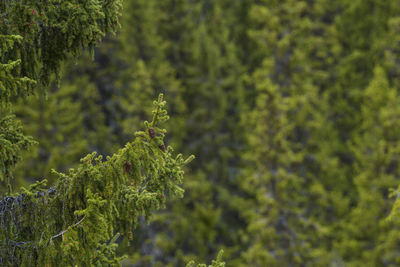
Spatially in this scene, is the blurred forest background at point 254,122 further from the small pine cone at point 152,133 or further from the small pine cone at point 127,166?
the small pine cone at point 152,133

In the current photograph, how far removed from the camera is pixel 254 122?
19.8 metres

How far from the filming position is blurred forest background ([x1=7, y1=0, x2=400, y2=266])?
60.0ft

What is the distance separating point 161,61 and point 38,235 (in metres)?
18.9

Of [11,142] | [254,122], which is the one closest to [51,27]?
[11,142]

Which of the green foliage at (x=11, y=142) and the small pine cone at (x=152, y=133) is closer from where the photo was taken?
the small pine cone at (x=152, y=133)

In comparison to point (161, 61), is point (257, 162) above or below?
below

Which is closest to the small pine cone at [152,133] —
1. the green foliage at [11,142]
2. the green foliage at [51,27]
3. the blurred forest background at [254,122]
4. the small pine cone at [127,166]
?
the small pine cone at [127,166]

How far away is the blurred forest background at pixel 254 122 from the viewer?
60.0 feet

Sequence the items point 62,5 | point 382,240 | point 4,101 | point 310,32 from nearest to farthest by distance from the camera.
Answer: point 4,101
point 62,5
point 382,240
point 310,32

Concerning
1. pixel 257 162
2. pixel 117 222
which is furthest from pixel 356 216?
pixel 117 222

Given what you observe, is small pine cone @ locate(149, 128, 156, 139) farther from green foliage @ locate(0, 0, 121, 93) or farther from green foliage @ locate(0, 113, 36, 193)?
green foliage @ locate(0, 113, 36, 193)

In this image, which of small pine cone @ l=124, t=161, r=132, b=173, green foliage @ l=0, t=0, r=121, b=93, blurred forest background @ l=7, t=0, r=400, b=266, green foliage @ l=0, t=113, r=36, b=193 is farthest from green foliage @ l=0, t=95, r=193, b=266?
blurred forest background @ l=7, t=0, r=400, b=266

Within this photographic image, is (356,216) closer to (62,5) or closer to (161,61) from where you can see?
Answer: (161,61)

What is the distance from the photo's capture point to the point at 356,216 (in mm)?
19094
